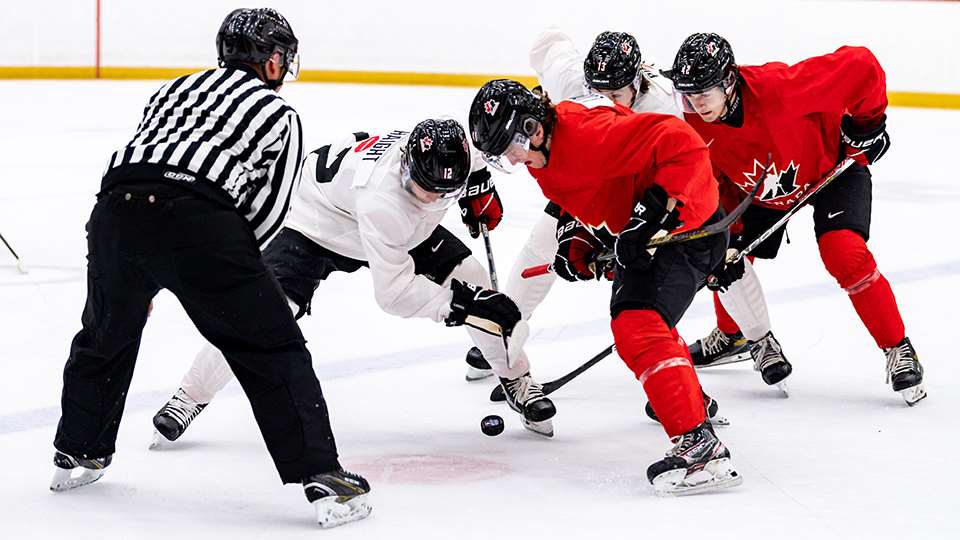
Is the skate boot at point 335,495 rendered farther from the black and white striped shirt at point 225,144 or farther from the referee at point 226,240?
the black and white striped shirt at point 225,144

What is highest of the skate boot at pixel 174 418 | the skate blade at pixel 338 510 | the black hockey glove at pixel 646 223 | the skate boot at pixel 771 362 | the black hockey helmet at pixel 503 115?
the black hockey helmet at pixel 503 115

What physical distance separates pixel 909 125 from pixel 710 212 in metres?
7.01

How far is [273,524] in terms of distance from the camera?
2691 millimetres

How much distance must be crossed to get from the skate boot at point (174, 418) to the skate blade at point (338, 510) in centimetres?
62

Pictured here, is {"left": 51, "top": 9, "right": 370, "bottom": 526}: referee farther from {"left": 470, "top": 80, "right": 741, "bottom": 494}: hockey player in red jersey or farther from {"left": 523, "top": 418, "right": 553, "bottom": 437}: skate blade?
{"left": 523, "top": 418, "right": 553, "bottom": 437}: skate blade

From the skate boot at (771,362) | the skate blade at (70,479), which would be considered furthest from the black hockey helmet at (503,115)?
the skate boot at (771,362)

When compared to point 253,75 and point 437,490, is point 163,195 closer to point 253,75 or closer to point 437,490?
point 253,75

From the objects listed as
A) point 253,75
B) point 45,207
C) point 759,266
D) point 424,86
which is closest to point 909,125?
point 424,86

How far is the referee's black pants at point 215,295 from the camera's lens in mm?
2576

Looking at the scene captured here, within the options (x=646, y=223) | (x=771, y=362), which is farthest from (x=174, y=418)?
(x=771, y=362)

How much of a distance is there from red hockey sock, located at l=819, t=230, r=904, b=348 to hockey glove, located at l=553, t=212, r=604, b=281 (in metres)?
0.70

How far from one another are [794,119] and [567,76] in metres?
0.93

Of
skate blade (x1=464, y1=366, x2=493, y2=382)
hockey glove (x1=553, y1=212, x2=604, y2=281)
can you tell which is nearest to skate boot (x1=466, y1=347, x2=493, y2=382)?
skate blade (x1=464, y1=366, x2=493, y2=382)

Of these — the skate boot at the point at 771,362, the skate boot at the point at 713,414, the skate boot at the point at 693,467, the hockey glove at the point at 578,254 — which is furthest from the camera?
the skate boot at the point at 771,362
